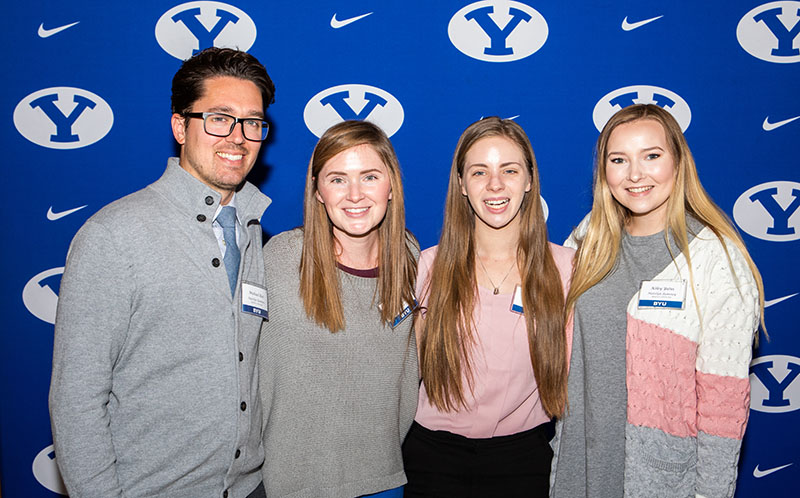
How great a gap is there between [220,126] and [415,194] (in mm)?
1251

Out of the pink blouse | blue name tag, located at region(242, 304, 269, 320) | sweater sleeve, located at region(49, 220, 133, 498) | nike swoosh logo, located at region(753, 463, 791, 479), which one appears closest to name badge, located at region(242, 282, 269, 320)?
blue name tag, located at region(242, 304, 269, 320)

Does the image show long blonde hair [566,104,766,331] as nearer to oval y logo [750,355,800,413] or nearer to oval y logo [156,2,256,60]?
oval y logo [750,355,800,413]

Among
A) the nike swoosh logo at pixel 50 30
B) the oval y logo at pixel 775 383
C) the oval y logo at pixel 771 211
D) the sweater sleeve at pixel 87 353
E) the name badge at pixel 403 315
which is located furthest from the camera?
the oval y logo at pixel 775 383

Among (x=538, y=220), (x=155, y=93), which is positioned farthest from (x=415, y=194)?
(x=155, y=93)

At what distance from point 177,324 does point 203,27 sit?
66.8 inches

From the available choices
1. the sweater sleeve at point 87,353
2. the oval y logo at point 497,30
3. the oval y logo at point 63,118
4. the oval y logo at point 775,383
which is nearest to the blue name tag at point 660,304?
the oval y logo at point 497,30

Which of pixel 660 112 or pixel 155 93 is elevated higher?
pixel 155 93

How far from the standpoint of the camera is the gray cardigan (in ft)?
4.80

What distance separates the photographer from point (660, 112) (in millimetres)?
1971

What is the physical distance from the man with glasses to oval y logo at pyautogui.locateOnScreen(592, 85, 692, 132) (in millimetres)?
1734

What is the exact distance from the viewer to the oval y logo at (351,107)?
270 cm

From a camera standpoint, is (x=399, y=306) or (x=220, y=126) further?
(x=399, y=306)

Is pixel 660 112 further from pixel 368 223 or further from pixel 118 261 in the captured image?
pixel 118 261

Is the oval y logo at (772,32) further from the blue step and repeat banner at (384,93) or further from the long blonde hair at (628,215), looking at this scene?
the long blonde hair at (628,215)
